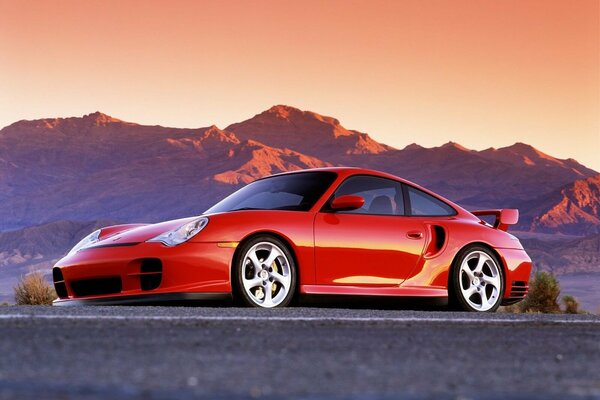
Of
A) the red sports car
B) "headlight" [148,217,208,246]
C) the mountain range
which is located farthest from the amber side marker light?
the mountain range

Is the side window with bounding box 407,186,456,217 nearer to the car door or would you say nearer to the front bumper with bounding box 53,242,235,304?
the car door

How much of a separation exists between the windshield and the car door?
0.58 feet

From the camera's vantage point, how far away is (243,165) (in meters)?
180

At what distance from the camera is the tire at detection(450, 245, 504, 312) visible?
1022cm

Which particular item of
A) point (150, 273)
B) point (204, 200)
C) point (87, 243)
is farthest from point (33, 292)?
point (204, 200)

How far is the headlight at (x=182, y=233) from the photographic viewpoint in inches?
352

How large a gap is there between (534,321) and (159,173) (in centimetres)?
18366

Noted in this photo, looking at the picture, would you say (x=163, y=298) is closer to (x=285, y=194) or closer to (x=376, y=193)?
(x=285, y=194)

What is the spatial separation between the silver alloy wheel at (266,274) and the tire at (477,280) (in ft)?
6.70

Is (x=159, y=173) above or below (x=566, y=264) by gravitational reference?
above

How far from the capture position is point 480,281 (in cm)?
1045

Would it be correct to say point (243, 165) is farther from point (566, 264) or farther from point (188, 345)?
point (188, 345)

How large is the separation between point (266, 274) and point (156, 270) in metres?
0.94

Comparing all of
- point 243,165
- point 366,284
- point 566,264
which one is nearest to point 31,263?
point 243,165
